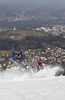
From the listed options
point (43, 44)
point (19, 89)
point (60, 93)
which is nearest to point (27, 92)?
point (19, 89)

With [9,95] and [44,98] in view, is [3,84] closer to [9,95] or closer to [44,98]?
[9,95]

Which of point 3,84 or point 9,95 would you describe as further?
point 3,84

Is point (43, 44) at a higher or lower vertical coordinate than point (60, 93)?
lower

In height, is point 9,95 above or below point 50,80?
above

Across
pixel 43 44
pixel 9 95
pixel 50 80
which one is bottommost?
pixel 43 44

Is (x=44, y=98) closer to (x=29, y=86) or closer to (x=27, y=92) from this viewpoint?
(x=27, y=92)

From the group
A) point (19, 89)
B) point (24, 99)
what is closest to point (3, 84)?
point (19, 89)

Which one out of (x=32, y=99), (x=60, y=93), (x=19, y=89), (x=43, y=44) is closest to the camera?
(x=32, y=99)

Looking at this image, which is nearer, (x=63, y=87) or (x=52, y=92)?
(x=52, y=92)

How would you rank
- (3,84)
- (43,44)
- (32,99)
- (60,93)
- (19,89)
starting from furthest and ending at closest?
1. (43,44)
2. (3,84)
3. (19,89)
4. (60,93)
5. (32,99)
